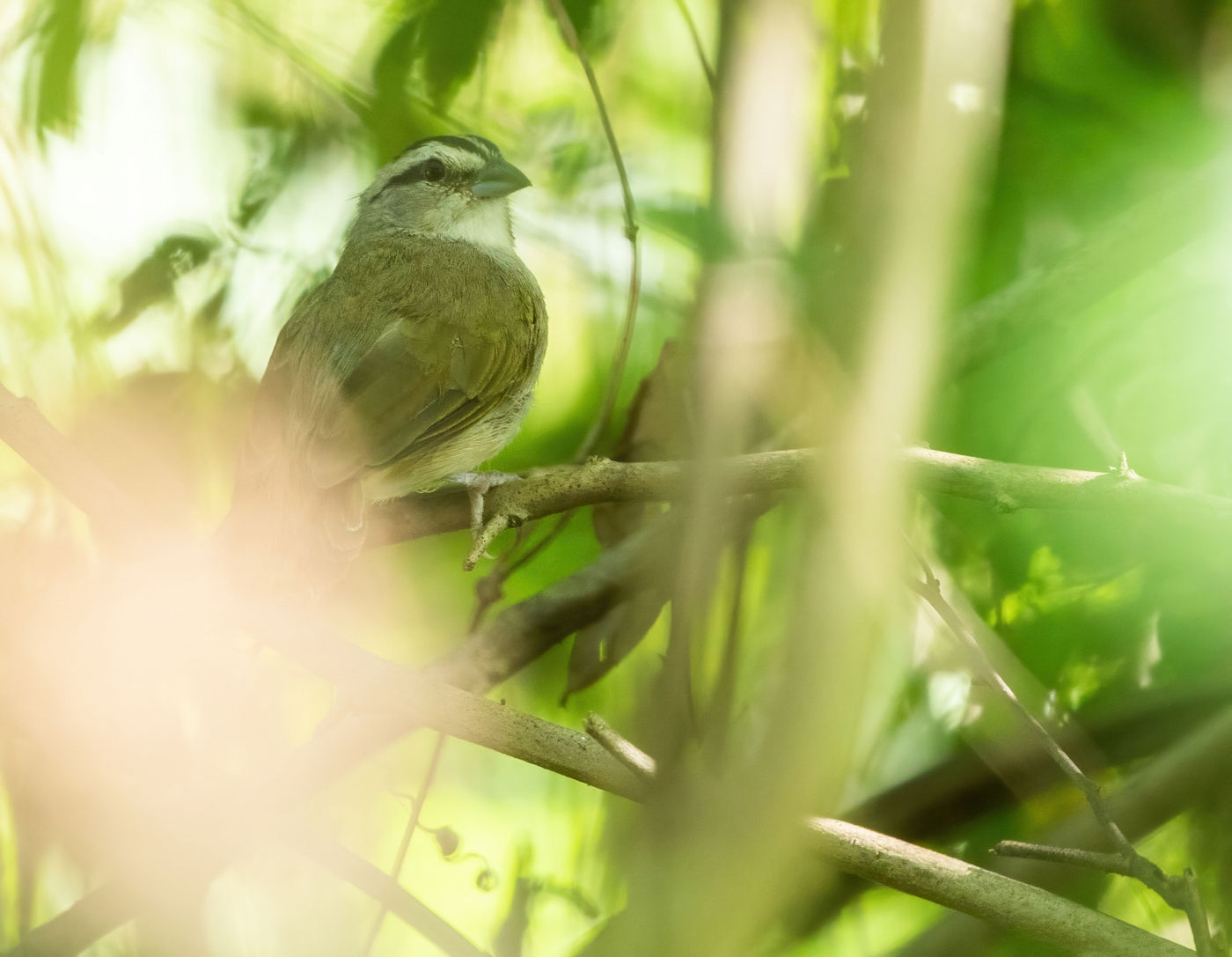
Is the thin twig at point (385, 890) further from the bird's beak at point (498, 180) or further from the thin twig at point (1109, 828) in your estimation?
the bird's beak at point (498, 180)

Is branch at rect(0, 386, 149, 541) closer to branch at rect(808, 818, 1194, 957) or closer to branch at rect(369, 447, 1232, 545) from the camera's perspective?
branch at rect(369, 447, 1232, 545)

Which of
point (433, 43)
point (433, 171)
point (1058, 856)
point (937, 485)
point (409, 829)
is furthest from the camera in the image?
point (433, 171)

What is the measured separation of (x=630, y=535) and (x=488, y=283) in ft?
2.43

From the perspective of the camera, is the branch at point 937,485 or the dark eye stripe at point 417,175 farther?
the dark eye stripe at point 417,175

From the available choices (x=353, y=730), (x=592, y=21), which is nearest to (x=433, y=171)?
(x=592, y=21)

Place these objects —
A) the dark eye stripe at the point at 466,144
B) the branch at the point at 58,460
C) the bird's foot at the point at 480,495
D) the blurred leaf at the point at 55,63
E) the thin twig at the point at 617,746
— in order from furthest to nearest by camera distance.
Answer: the dark eye stripe at the point at 466,144, the blurred leaf at the point at 55,63, the bird's foot at the point at 480,495, the branch at the point at 58,460, the thin twig at the point at 617,746

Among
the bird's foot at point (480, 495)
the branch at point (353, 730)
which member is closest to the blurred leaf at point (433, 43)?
the bird's foot at point (480, 495)

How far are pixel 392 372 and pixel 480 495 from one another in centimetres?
30

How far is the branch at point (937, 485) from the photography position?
139 centimetres

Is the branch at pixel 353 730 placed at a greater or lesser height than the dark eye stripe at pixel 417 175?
lesser

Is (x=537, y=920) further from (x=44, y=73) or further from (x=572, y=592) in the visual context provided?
(x=44, y=73)

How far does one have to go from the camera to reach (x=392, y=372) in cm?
205

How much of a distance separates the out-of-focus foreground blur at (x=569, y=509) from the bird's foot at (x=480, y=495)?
0.24ft

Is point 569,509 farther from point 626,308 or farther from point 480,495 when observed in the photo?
point 626,308
